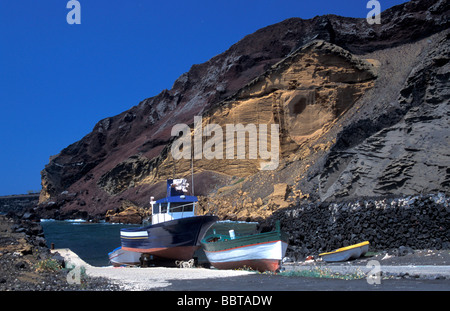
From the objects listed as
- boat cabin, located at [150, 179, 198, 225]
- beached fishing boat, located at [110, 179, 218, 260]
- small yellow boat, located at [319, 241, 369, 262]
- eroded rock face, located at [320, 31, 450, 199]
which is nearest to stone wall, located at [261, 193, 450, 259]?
small yellow boat, located at [319, 241, 369, 262]

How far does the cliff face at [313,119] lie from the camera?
981 inches

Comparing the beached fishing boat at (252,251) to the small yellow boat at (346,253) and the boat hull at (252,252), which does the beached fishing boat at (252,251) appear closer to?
the boat hull at (252,252)

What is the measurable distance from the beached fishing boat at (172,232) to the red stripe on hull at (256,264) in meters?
3.19

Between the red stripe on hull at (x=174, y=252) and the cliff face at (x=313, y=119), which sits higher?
the cliff face at (x=313, y=119)

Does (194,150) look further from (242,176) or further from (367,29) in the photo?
(367,29)

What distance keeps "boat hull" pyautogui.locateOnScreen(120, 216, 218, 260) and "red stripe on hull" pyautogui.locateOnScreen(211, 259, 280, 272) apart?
3.17m

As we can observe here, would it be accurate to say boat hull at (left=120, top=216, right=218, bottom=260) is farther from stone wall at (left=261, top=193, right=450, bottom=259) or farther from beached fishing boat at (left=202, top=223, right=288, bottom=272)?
stone wall at (left=261, top=193, right=450, bottom=259)

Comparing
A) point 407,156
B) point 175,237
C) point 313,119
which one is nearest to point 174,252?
point 175,237

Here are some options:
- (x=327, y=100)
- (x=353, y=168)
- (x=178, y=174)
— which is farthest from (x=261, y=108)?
(x=353, y=168)

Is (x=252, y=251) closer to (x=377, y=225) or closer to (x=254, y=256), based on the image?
(x=254, y=256)

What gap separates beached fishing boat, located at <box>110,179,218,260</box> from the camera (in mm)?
18609

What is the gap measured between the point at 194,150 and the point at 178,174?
421cm

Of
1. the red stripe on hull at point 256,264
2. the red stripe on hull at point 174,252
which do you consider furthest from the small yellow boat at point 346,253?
the red stripe on hull at point 174,252

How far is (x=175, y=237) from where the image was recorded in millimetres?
18641
